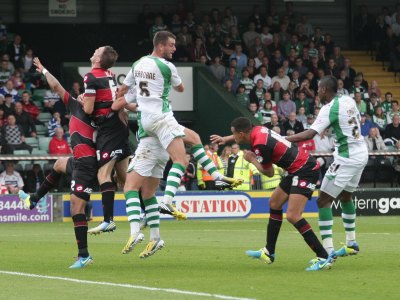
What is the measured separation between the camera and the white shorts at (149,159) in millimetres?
13578

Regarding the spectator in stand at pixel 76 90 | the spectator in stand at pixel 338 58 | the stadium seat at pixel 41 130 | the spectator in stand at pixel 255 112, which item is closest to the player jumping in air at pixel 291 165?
the spectator in stand at pixel 76 90

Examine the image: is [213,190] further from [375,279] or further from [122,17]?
[375,279]

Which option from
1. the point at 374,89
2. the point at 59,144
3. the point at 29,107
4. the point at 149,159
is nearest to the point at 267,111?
the point at 374,89

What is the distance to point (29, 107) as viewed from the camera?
94.6 feet

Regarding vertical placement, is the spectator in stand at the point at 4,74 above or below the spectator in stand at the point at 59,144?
above

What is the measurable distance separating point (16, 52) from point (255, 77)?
22.3 feet

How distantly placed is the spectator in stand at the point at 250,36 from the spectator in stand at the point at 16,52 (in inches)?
274

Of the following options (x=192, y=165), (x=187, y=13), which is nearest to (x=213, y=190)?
(x=192, y=165)

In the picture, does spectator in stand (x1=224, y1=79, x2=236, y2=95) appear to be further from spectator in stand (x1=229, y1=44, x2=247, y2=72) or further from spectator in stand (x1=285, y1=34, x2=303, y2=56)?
spectator in stand (x1=285, y1=34, x2=303, y2=56)

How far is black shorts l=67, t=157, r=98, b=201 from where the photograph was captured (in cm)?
1304

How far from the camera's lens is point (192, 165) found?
90.1 feet

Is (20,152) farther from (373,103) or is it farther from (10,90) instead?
(373,103)

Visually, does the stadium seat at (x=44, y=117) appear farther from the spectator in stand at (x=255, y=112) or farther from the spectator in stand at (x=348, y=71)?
the spectator in stand at (x=348, y=71)

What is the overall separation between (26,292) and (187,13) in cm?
2455
